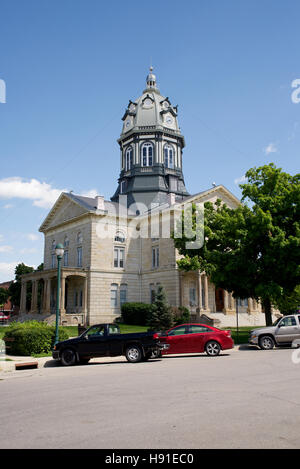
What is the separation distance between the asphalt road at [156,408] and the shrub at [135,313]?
25.8m

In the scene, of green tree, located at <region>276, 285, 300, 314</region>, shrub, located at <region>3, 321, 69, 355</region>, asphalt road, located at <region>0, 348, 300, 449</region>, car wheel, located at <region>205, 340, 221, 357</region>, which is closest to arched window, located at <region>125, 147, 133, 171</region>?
green tree, located at <region>276, 285, 300, 314</region>

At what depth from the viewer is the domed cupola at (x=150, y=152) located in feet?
160

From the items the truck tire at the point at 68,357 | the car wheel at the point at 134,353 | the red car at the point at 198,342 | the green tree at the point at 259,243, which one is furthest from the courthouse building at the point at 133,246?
the truck tire at the point at 68,357

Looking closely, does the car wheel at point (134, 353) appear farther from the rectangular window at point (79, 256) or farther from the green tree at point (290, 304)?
the rectangular window at point (79, 256)

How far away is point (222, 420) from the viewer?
6.29 metres

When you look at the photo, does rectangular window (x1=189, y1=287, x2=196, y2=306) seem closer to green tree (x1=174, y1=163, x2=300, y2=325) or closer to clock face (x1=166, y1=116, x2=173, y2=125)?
green tree (x1=174, y1=163, x2=300, y2=325)

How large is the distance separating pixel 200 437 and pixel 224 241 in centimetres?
1905

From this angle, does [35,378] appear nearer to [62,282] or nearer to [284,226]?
[284,226]

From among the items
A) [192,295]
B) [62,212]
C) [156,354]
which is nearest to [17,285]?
[62,212]

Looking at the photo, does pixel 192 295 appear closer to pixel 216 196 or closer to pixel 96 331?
pixel 216 196

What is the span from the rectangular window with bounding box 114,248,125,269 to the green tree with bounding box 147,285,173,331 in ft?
38.6

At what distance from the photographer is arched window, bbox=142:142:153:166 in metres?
50.7

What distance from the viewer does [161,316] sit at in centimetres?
3134

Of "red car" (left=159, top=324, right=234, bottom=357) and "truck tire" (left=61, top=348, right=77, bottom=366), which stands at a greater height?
"red car" (left=159, top=324, right=234, bottom=357)
